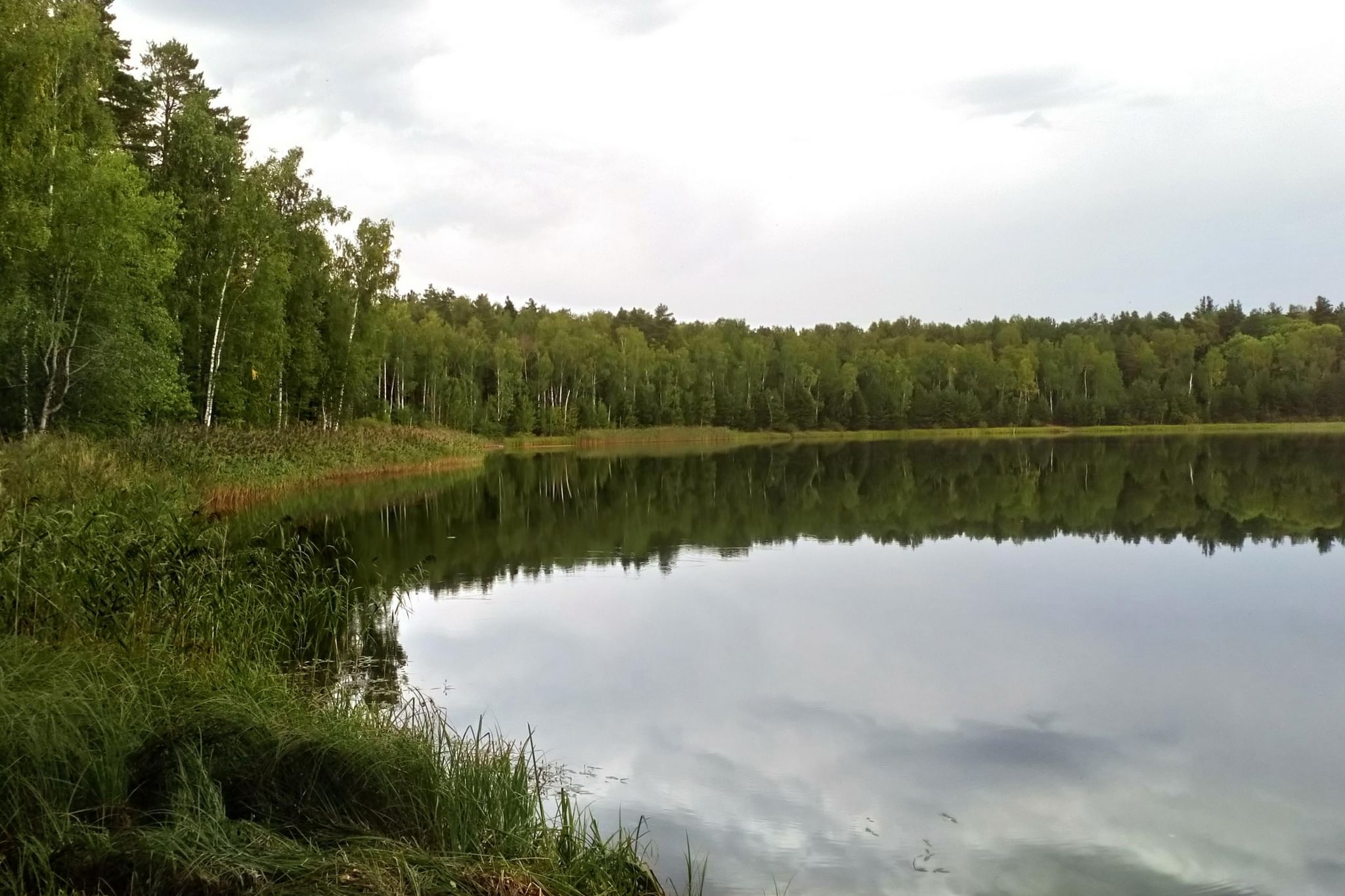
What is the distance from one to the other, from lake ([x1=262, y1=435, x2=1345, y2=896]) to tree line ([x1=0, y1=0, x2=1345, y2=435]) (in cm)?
616

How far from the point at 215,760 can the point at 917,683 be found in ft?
20.1

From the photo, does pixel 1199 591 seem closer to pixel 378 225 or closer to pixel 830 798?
pixel 830 798

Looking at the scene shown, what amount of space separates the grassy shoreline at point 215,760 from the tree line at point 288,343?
12603mm

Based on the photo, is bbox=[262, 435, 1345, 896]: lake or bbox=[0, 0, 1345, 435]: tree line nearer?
bbox=[262, 435, 1345, 896]: lake

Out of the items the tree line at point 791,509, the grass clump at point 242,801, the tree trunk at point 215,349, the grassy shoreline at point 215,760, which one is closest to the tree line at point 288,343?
the tree trunk at point 215,349

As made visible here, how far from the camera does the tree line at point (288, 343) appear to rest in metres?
18.1

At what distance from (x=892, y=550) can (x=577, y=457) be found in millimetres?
37742

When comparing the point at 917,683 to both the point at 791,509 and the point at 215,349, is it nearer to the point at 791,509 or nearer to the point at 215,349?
the point at 791,509

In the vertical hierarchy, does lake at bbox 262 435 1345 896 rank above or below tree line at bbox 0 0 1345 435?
below

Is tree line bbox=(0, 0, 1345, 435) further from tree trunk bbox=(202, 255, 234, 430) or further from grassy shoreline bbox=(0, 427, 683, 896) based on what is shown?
grassy shoreline bbox=(0, 427, 683, 896)

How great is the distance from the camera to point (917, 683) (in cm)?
850

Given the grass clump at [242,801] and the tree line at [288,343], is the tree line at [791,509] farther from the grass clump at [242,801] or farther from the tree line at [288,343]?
the tree line at [288,343]

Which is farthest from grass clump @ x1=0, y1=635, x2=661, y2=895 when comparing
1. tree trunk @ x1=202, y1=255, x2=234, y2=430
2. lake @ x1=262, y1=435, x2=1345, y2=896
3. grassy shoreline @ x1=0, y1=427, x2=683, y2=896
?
tree trunk @ x1=202, y1=255, x2=234, y2=430

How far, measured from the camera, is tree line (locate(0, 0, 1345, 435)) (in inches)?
713
